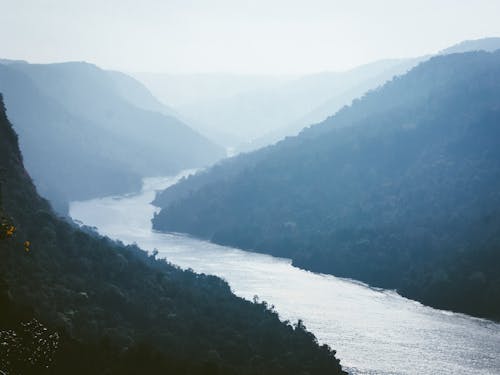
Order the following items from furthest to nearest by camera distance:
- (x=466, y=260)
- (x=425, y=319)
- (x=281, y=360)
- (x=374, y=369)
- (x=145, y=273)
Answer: (x=466, y=260)
(x=425, y=319)
(x=145, y=273)
(x=374, y=369)
(x=281, y=360)

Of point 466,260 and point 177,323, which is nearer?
point 177,323

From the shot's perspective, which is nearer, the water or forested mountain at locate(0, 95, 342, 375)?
forested mountain at locate(0, 95, 342, 375)

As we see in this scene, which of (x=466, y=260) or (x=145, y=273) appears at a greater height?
(x=466, y=260)

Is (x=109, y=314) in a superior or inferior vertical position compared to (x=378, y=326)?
inferior

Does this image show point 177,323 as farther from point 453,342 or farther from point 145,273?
point 453,342

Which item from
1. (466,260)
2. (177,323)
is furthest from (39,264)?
(466,260)

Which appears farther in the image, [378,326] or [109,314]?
[378,326]

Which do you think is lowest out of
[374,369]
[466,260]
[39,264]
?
[374,369]

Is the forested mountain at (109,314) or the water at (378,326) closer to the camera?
the forested mountain at (109,314)
